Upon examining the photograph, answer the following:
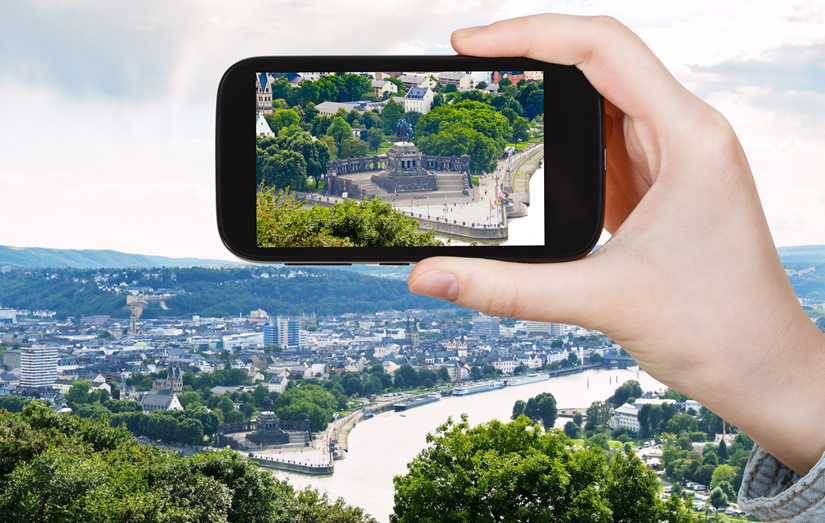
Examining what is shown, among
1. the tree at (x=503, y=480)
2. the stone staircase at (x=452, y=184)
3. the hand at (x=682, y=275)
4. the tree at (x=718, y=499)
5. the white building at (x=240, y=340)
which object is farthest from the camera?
the white building at (x=240, y=340)

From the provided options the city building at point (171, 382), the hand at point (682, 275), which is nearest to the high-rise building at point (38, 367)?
the city building at point (171, 382)

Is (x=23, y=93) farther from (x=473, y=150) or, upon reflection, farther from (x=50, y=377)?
(x=473, y=150)

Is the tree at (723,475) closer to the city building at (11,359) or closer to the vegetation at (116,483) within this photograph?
the vegetation at (116,483)

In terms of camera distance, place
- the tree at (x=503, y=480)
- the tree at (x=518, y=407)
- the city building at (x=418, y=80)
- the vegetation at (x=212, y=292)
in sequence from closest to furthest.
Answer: the city building at (x=418, y=80) < the tree at (x=503, y=480) < the tree at (x=518, y=407) < the vegetation at (x=212, y=292)


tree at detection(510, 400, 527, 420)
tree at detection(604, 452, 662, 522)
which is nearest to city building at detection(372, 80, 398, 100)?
tree at detection(604, 452, 662, 522)

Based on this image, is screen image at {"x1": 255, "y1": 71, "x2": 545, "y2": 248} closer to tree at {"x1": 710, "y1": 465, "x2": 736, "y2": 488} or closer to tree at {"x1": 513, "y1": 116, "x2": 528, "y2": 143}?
tree at {"x1": 513, "y1": 116, "x2": 528, "y2": 143}

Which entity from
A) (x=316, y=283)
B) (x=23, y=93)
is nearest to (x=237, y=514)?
(x=316, y=283)
